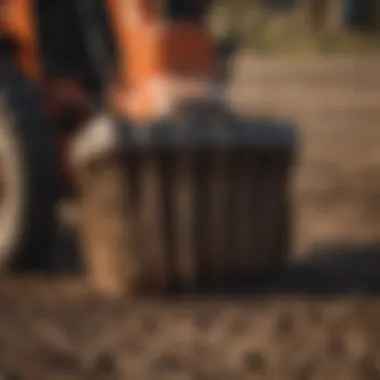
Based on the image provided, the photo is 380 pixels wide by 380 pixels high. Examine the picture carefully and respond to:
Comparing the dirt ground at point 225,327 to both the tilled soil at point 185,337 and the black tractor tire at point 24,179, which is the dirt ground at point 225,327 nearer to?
the tilled soil at point 185,337

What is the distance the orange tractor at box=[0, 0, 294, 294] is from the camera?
4.07 meters

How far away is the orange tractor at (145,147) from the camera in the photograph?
4074 millimetres

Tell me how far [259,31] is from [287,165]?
847 cm

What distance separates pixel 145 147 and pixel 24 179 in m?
0.61

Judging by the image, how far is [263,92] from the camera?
10.6 metres

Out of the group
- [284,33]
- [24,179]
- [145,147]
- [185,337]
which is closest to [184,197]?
[145,147]

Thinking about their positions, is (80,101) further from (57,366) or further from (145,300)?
(57,366)

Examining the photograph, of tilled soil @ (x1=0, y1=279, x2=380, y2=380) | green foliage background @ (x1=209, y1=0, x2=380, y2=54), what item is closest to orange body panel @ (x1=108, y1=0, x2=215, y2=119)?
tilled soil @ (x1=0, y1=279, x2=380, y2=380)

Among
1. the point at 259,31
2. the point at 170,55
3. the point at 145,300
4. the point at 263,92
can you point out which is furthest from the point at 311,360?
the point at 259,31

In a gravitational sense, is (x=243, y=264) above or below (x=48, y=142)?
below

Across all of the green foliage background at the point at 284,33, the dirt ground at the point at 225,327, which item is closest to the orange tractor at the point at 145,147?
the dirt ground at the point at 225,327

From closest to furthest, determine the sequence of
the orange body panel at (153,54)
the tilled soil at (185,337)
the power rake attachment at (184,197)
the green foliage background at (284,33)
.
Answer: the tilled soil at (185,337), the power rake attachment at (184,197), the orange body panel at (153,54), the green foliage background at (284,33)

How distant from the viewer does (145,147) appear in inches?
158

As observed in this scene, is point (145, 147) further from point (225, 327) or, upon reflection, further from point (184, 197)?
point (225, 327)
